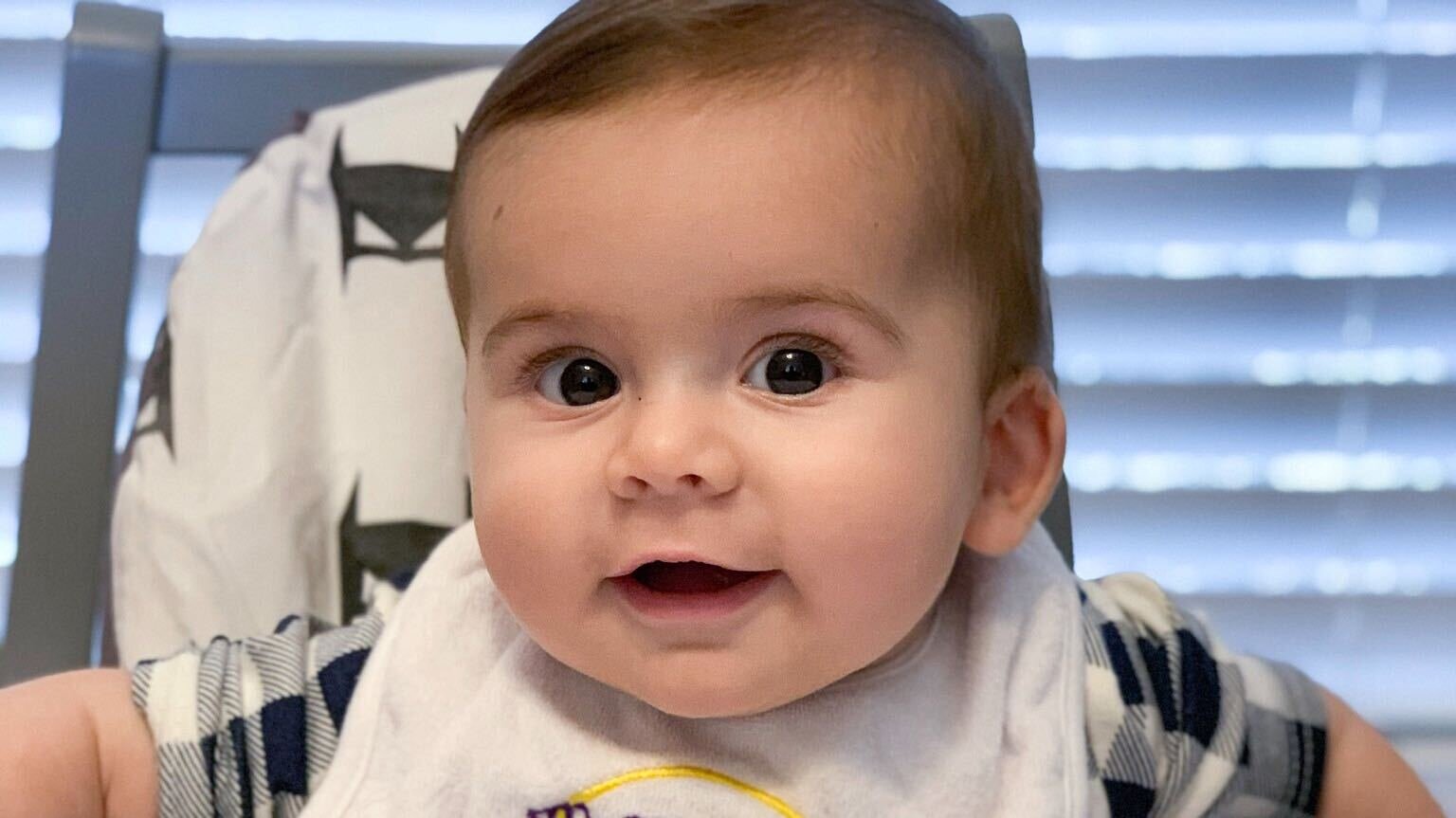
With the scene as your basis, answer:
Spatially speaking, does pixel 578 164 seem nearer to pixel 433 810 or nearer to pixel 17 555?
pixel 433 810

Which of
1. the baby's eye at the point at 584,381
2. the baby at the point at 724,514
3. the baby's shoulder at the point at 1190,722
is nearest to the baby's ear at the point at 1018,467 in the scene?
the baby at the point at 724,514

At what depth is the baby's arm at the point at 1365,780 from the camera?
0.86 metres

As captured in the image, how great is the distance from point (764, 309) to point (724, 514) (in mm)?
99

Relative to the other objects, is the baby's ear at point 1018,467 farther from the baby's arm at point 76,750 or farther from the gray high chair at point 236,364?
the baby's arm at point 76,750

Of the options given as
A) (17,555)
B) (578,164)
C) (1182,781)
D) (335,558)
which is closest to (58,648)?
(17,555)

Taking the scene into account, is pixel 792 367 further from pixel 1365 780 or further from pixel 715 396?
pixel 1365 780

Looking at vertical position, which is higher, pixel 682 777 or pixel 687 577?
pixel 687 577

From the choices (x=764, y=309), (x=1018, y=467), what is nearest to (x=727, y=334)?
(x=764, y=309)

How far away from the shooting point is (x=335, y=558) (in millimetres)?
972

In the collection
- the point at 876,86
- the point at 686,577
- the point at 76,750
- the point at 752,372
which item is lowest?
the point at 76,750

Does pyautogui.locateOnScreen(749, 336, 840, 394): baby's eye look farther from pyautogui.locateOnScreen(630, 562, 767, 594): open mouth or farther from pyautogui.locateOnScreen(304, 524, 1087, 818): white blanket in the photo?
pyautogui.locateOnScreen(304, 524, 1087, 818): white blanket

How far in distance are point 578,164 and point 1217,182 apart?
88 centimetres

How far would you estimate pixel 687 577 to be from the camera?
685 millimetres

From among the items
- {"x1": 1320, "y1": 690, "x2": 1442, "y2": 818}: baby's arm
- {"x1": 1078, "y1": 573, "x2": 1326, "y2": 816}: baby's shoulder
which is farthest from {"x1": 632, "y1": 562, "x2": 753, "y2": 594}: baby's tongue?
{"x1": 1320, "y1": 690, "x2": 1442, "y2": 818}: baby's arm
